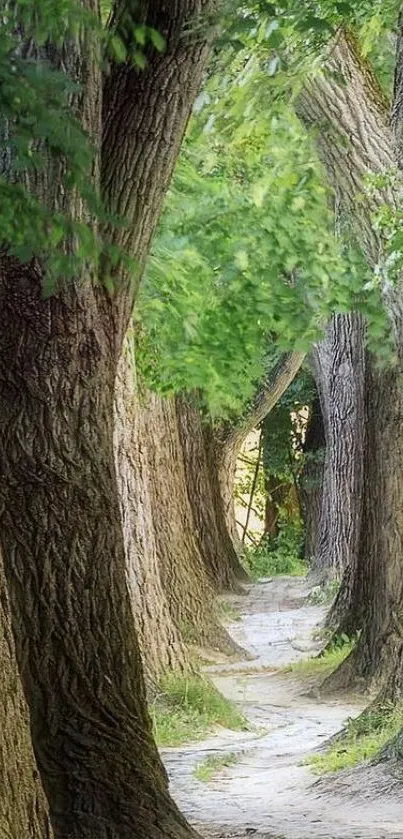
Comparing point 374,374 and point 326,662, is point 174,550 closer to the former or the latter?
point 326,662

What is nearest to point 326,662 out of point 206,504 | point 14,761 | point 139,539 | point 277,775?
point 139,539

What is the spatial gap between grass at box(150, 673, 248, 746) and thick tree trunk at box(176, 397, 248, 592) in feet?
32.0

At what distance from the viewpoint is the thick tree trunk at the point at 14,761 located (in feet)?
15.0

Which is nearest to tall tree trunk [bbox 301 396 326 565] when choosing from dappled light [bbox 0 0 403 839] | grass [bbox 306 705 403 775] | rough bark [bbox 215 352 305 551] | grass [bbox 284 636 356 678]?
rough bark [bbox 215 352 305 551]

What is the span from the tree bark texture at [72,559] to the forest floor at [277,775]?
142 centimetres

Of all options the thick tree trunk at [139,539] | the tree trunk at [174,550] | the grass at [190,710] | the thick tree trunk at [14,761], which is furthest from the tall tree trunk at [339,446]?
the thick tree trunk at [14,761]

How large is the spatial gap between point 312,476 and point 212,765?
21321 mm

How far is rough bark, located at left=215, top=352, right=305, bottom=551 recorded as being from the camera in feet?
81.4

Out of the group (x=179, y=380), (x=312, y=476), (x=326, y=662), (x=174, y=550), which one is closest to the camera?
(x=179, y=380)

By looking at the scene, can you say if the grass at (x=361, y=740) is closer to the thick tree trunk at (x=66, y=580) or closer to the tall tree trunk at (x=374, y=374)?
the tall tree trunk at (x=374, y=374)

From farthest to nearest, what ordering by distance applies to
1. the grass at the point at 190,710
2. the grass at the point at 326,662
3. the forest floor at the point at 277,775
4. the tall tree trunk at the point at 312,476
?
the tall tree trunk at the point at 312,476 < the grass at the point at 326,662 < the grass at the point at 190,710 < the forest floor at the point at 277,775

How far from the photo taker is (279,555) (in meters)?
32.3

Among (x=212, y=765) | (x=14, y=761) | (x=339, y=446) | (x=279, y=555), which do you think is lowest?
(x=212, y=765)

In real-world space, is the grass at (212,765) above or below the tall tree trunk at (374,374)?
below
